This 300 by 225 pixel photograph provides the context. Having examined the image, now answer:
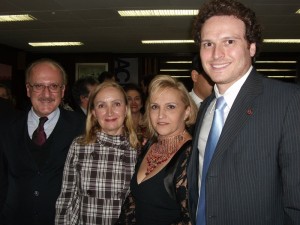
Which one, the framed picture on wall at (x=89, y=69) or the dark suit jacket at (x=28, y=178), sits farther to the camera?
the framed picture on wall at (x=89, y=69)

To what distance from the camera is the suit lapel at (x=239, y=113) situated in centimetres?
149

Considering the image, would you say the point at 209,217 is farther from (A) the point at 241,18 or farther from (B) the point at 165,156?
(A) the point at 241,18

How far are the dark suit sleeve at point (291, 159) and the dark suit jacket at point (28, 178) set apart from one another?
1.58m

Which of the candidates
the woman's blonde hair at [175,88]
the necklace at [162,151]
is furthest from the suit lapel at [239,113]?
the woman's blonde hair at [175,88]

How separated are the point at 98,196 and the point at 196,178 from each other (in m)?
0.78

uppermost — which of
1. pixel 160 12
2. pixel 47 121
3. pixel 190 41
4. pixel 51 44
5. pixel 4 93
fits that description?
pixel 51 44

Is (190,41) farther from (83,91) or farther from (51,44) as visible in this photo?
(83,91)

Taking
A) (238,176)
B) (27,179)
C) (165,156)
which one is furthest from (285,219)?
(27,179)

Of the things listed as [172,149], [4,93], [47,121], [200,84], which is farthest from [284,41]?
[47,121]

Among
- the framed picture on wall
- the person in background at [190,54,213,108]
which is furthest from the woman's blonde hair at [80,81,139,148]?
the framed picture on wall

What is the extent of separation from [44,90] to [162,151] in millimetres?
1017

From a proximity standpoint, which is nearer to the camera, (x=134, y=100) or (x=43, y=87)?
(x=43, y=87)

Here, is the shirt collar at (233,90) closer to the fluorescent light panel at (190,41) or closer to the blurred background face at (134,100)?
the blurred background face at (134,100)

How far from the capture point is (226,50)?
1.60 metres
